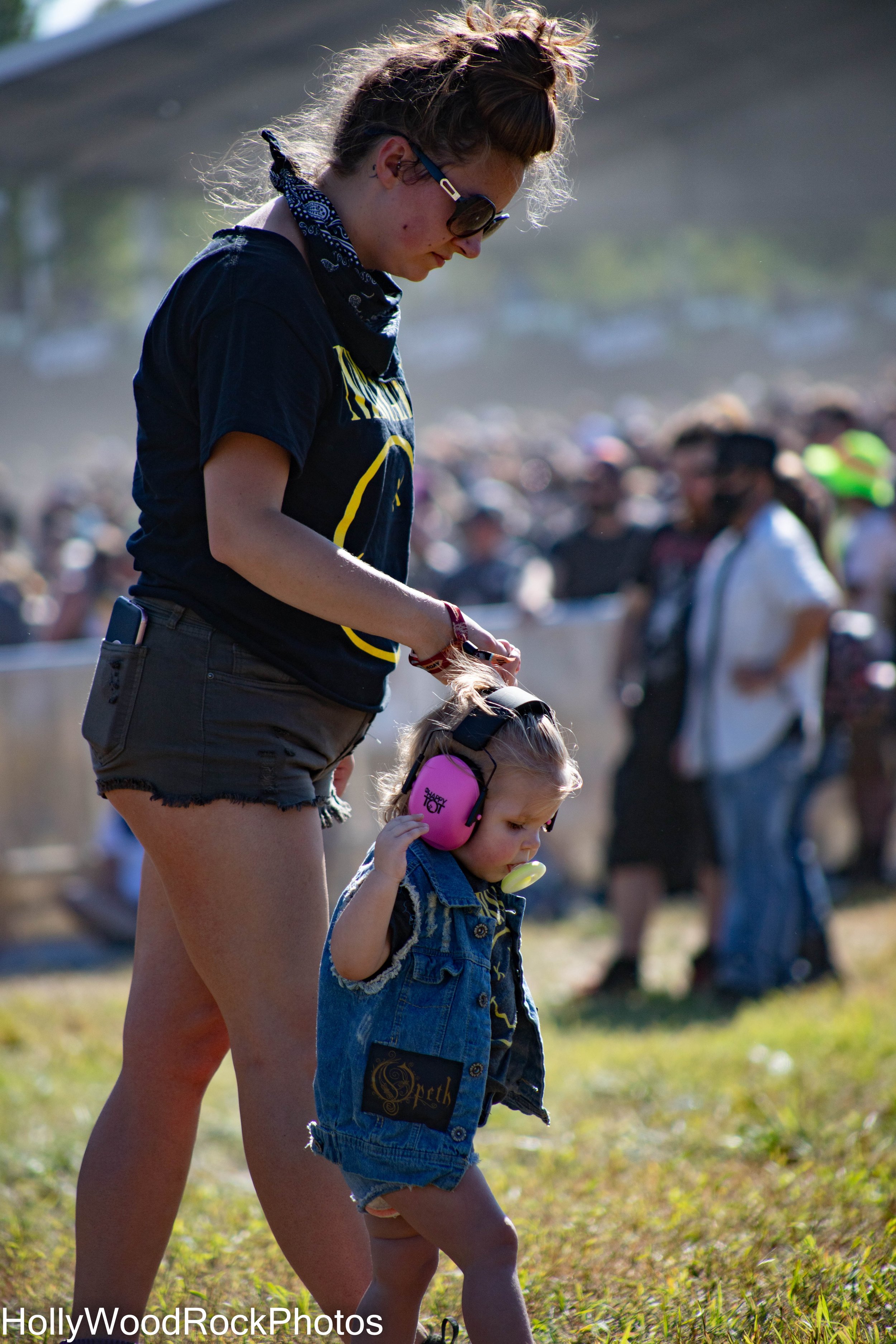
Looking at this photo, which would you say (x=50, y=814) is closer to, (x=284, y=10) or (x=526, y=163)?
(x=284, y=10)

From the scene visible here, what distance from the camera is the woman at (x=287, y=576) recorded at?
1955 millimetres

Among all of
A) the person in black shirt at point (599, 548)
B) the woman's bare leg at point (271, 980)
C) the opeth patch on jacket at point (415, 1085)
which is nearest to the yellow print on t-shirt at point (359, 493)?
the woman's bare leg at point (271, 980)

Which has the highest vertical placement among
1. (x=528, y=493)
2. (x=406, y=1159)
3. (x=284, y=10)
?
(x=284, y=10)

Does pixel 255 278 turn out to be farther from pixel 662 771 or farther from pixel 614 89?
pixel 614 89

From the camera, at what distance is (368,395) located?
6.94 ft

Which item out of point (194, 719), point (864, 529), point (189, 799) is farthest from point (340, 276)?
point (864, 529)

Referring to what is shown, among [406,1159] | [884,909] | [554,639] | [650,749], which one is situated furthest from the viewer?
[554,639]

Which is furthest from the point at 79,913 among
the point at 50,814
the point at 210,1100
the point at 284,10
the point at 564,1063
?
the point at 284,10

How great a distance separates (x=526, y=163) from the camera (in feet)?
6.91

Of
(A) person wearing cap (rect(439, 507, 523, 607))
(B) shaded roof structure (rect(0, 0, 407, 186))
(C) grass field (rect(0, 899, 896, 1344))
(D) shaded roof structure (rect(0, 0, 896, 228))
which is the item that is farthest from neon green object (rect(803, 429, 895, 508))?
(B) shaded roof structure (rect(0, 0, 407, 186))

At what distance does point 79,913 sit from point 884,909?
170 inches

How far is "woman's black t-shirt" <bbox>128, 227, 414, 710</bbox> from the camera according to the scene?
1914 mm

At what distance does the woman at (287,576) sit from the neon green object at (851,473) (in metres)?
5.74

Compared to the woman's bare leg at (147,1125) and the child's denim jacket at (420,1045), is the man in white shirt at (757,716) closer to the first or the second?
the woman's bare leg at (147,1125)
